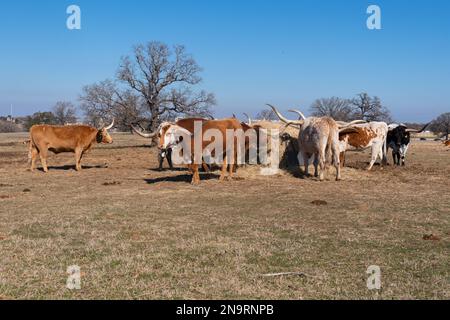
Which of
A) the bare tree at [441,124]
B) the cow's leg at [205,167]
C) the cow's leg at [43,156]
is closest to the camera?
the cow's leg at [205,167]

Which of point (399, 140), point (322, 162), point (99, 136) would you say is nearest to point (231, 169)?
point (322, 162)

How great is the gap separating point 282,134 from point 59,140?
24.2 ft

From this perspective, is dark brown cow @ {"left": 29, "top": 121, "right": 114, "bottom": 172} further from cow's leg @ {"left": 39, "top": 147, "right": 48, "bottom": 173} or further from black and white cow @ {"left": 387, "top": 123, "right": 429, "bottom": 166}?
black and white cow @ {"left": 387, "top": 123, "right": 429, "bottom": 166}

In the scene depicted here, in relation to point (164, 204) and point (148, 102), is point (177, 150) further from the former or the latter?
point (148, 102)

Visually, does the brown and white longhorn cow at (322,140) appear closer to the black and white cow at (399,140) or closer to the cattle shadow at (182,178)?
the cattle shadow at (182,178)

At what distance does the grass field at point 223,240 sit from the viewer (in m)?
4.47

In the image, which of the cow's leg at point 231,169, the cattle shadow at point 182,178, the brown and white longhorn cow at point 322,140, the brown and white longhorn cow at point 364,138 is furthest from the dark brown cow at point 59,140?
the brown and white longhorn cow at point 364,138

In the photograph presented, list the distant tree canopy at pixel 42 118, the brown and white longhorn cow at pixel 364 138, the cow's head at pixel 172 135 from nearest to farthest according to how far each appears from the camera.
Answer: the cow's head at pixel 172 135, the brown and white longhorn cow at pixel 364 138, the distant tree canopy at pixel 42 118

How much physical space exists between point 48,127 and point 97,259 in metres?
11.8

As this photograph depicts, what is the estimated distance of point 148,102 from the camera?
3431cm

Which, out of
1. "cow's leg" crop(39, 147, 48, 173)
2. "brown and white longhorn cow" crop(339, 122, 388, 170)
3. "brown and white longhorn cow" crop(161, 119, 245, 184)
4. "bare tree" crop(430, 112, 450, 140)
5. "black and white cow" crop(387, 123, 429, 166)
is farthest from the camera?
"bare tree" crop(430, 112, 450, 140)

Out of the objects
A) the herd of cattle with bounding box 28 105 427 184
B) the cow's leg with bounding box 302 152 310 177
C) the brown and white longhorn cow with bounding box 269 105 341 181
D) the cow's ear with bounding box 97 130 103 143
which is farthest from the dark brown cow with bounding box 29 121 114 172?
the brown and white longhorn cow with bounding box 269 105 341 181

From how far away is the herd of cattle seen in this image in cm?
1257

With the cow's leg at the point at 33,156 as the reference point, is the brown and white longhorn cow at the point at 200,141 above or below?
above
